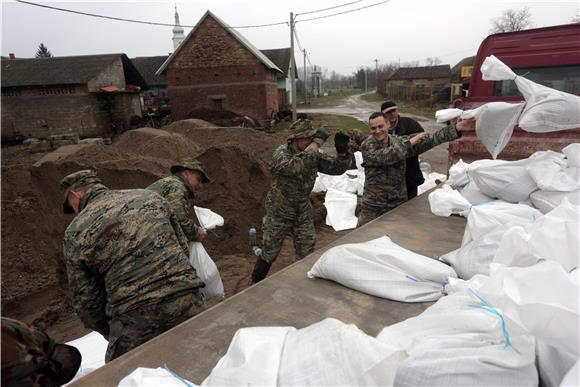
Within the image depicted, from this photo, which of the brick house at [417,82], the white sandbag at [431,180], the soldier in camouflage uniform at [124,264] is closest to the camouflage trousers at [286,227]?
the soldier in camouflage uniform at [124,264]

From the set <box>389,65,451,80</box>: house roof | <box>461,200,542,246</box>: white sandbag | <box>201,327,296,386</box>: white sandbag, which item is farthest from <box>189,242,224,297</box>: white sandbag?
<box>389,65,451,80</box>: house roof

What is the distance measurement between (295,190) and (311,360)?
2.32 metres

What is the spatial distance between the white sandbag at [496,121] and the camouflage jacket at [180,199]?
7.33ft

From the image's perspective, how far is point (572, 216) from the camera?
1.52 meters

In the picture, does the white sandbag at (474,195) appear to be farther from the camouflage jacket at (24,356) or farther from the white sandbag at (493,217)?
the camouflage jacket at (24,356)

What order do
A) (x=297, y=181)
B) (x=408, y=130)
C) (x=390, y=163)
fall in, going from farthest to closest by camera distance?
(x=408, y=130) < (x=297, y=181) < (x=390, y=163)

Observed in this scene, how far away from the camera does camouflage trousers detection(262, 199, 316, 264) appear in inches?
135

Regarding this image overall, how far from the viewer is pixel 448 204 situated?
A: 3033mm

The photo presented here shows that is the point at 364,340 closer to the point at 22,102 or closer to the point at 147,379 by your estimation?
the point at 147,379

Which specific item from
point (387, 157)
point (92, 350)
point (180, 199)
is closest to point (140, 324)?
point (92, 350)

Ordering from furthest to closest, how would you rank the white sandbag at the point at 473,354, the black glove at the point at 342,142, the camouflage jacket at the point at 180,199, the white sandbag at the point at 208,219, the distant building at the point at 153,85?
the distant building at the point at 153,85 < the white sandbag at the point at 208,219 < the black glove at the point at 342,142 < the camouflage jacket at the point at 180,199 < the white sandbag at the point at 473,354

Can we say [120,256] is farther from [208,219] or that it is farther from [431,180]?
[431,180]

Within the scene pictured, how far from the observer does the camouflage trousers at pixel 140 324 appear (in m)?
2.00

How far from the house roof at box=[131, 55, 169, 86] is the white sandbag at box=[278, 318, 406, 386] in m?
30.1
